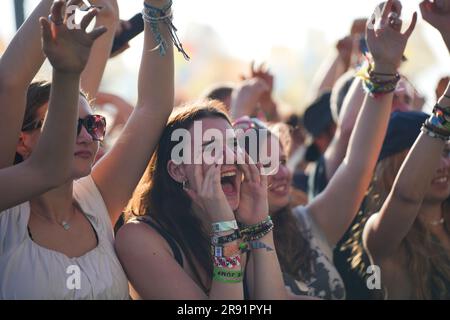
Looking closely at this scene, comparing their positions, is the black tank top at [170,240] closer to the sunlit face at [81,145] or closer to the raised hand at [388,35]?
the sunlit face at [81,145]

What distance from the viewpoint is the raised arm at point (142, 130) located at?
294 cm

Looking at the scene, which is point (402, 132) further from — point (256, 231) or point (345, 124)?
point (256, 231)

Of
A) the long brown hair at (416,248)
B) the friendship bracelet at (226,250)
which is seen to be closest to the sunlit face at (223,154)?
the friendship bracelet at (226,250)

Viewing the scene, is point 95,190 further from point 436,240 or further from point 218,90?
point 218,90

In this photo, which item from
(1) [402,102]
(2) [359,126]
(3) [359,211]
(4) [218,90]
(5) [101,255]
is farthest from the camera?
(4) [218,90]

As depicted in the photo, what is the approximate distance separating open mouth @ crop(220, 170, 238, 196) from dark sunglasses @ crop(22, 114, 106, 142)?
45cm

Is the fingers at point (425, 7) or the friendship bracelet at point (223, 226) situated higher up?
the fingers at point (425, 7)

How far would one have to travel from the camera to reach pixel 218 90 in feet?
16.5

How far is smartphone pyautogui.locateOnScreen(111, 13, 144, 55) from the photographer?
10.8 feet

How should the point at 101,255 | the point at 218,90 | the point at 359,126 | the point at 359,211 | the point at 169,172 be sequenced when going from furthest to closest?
the point at 218,90 < the point at 359,211 < the point at 359,126 < the point at 169,172 < the point at 101,255

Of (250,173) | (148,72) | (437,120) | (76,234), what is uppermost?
(148,72)

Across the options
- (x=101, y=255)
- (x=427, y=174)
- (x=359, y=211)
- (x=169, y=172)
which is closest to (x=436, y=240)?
(x=359, y=211)

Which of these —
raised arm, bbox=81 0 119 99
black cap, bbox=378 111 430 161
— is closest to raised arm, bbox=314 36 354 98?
black cap, bbox=378 111 430 161

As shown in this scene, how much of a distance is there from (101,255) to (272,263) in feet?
1.81
